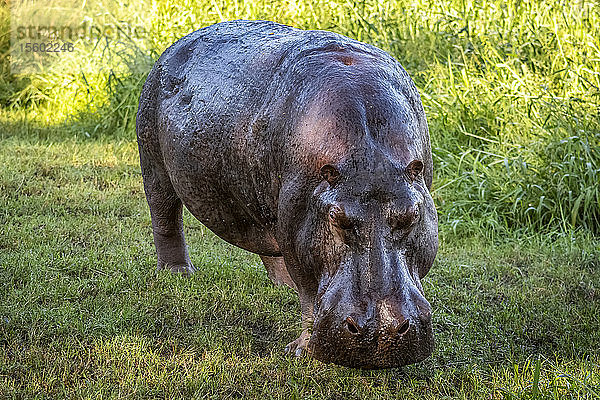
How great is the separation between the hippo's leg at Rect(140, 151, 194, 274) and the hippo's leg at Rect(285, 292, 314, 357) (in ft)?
4.65

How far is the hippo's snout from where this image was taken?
270 centimetres

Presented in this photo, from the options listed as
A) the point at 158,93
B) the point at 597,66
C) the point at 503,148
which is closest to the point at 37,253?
the point at 158,93

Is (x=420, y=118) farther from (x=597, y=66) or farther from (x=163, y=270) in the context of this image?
(x=597, y=66)

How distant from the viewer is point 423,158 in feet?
10.6

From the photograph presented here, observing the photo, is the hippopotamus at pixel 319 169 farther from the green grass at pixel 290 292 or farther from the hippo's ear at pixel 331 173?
the green grass at pixel 290 292

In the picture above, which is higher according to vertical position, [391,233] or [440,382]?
[391,233]

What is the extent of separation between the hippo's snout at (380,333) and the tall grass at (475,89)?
337 cm

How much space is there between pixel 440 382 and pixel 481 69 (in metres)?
4.47

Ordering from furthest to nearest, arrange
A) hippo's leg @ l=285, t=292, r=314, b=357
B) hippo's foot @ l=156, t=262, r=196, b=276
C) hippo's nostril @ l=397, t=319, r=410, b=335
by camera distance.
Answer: hippo's foot @ l=156, t=262, r=196, b=276
hippo's leg @ l=285, t=292, r=314, b=357
hippo's nostril @ l=397, t=319, r=410, b=335

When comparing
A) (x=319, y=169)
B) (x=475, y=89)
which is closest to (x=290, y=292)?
(x=319, y=169)

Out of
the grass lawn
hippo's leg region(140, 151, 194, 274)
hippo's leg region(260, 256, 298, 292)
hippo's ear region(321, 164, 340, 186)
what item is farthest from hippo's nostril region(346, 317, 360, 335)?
hippo's leg region(140, 151, 194, 274)

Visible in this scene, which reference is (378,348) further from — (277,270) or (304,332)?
(277,270)

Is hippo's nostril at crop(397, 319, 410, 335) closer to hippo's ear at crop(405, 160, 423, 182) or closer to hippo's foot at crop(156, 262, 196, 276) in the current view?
hippo's ear at crop(405, 160, 423, 182)
